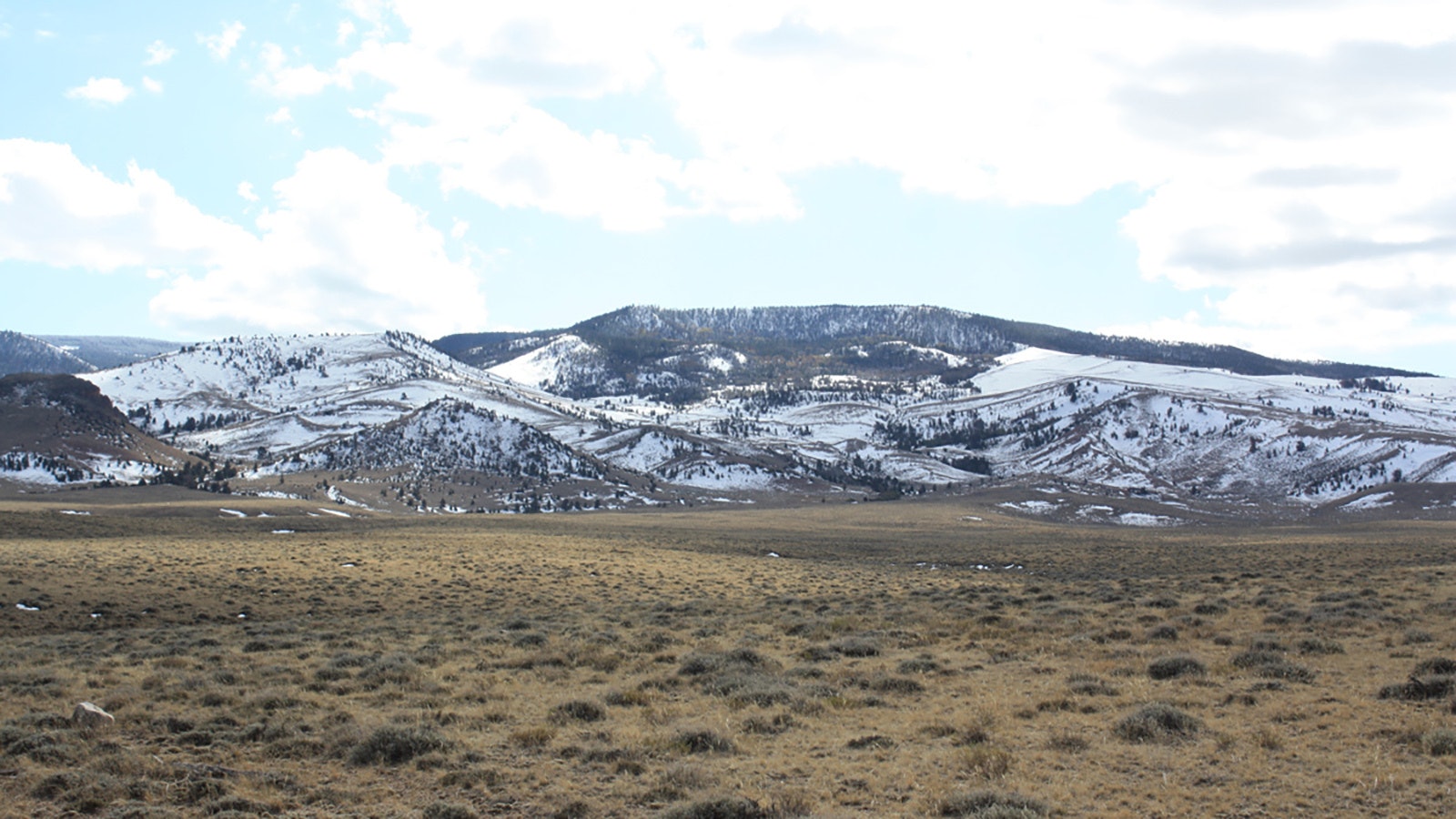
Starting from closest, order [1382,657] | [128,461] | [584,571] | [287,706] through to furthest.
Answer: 1. [287,706]
2. [1382,657]
3. [584,571]
4. [128,461]

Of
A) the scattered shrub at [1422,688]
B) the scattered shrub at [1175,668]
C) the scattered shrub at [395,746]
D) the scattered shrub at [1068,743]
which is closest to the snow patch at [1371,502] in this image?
the scattered shrub at [1175,668]

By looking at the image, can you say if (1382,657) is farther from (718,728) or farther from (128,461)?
(128,461)

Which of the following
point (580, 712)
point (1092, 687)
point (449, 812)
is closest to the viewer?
point (449, 812)

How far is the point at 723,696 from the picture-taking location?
16.5 meters

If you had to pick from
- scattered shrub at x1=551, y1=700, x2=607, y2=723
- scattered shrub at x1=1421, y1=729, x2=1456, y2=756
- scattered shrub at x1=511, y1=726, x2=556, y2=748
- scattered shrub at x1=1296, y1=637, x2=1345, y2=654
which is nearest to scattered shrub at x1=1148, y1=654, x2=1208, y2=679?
scattered shrub at x1=1296, y1=637, x2=1345, y2=654

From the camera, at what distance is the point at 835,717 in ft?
48.8

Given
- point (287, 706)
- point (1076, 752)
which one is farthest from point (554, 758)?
point (1076, 752)

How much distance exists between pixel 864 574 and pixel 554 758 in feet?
118

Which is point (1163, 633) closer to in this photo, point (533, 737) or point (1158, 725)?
point (1158, 725)

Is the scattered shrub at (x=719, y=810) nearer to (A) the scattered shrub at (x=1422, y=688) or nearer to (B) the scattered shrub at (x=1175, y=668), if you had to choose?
(B) the scattered shrub at (x=1175, y=668)

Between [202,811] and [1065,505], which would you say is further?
[1065,505]

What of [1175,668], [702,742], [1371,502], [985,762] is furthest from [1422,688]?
[1371,502]

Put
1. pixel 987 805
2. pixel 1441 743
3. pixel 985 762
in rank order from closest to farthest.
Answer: pixel 987 805
pixel 1441 743
pixel 985 762

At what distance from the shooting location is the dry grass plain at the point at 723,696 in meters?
11.1
